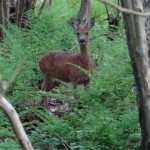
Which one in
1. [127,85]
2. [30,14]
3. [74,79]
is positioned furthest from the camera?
[30,14]

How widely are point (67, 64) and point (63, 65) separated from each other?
3.0 inches

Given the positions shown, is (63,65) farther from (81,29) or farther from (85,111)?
(85,111)

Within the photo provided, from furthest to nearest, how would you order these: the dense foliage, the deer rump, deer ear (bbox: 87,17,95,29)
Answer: deer ear (bbox: 87,17,95,29)
the deer rump
the dense foliage

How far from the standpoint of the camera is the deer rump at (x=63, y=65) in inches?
339

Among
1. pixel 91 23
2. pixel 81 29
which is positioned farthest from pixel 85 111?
pixel 91 23

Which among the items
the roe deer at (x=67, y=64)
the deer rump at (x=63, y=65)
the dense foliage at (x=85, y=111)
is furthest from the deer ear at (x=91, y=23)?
the deer rump at (x=63, y=65)

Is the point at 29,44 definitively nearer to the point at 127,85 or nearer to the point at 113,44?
the point at 113,44

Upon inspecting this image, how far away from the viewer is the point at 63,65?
880 centimetres

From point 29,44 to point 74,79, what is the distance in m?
1.01

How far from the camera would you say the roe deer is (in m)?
8.61

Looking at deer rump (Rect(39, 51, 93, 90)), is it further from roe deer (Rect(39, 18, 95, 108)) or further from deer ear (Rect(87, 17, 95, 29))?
deer ear (Rect(87, 17, 95, 29))

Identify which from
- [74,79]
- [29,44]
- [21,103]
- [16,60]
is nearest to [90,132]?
[21,103]

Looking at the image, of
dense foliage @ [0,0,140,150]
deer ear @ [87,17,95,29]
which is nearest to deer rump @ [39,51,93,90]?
dense foliage @ [0,0,140,150]

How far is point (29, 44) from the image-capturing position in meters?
8.95
